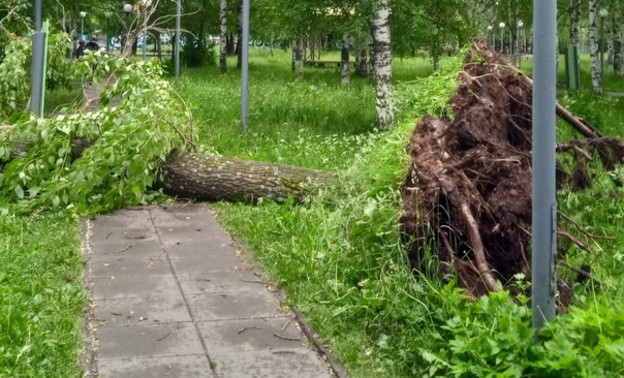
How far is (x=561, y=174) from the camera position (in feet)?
27.4

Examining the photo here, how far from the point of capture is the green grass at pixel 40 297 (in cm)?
566

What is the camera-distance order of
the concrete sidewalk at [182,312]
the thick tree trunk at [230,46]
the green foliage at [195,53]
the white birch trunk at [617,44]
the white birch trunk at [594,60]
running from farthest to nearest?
the thick tree trunk at [230,46] < the green foliage at [195,53] < the white birch trunk at [617,44] < the white birch trunk at [594,60] < the concrete sidewalk at [182,312]

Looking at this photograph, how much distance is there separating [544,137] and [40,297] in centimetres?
356

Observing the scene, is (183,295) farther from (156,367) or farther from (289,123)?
(289,123)

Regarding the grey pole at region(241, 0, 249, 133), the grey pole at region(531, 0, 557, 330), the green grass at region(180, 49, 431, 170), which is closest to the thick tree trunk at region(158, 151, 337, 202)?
the green grass at region(180, 49, 431, 170)

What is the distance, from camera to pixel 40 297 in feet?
22.4

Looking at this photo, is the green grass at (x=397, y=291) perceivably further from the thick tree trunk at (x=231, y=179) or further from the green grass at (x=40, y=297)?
the green grass at (x=40, y=297)

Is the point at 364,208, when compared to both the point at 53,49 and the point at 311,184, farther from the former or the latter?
the point at 53,49

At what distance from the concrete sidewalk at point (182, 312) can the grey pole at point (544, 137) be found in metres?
1.42

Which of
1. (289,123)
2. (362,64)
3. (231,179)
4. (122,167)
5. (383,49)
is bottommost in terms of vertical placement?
(231,179)

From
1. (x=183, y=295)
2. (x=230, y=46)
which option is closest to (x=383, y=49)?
(x=183, y=295)

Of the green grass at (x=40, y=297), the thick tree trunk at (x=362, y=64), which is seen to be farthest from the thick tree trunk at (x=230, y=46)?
the green grass at (x=40, y=297)

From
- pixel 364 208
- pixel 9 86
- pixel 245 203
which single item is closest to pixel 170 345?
pixel 364 208

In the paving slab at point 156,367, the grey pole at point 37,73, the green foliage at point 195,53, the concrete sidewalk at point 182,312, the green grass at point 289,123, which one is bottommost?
the paving slab at point 156,367
